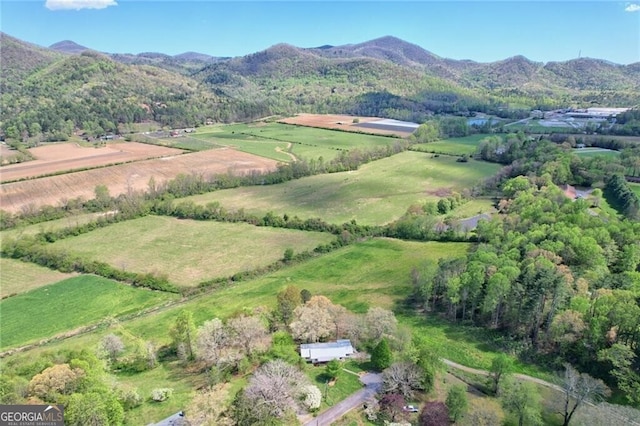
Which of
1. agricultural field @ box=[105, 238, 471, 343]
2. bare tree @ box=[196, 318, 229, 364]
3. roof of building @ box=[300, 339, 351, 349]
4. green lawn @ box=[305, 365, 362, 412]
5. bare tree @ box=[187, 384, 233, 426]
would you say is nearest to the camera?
bare tree @ box=[187, 384, 233, 426]

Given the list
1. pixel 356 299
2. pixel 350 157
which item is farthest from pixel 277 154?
pixel 356 299

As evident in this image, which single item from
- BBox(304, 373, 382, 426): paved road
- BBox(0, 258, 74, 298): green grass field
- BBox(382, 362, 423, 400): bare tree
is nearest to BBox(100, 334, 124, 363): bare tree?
BBox(304, 373, 382, 426): paved road

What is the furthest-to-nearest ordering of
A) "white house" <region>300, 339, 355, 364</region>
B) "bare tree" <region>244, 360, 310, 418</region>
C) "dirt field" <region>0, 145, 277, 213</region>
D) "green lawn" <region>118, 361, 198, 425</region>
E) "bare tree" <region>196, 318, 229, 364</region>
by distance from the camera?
"dirt field" <region>0, 145, 277, 213</region> → "white house" <region>300, 339, 355, 364</region> → "bare tree" <region>196, 318, 229, 364</region> → "green lawn" <region>118, 361, 198, 425</region> → "bare tree" <region>244, 360, 310, 418</region>

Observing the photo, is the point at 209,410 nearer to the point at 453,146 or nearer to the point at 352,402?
the point at 352,402

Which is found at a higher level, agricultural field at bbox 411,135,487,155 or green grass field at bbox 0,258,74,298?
agricultural field at bbox 411,135,487,155

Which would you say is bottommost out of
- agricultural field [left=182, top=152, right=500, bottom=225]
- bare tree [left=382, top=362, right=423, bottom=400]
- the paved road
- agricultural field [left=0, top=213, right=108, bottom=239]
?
the paved road

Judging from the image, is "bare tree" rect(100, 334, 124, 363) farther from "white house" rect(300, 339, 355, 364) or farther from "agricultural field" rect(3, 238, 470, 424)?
"white house" rect(300, 339, 355, 364)

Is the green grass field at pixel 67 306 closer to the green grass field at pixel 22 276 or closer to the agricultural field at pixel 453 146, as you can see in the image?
the green grass field at pixel 22 276

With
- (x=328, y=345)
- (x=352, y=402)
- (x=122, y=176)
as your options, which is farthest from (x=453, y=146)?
(x=352, y=402)
